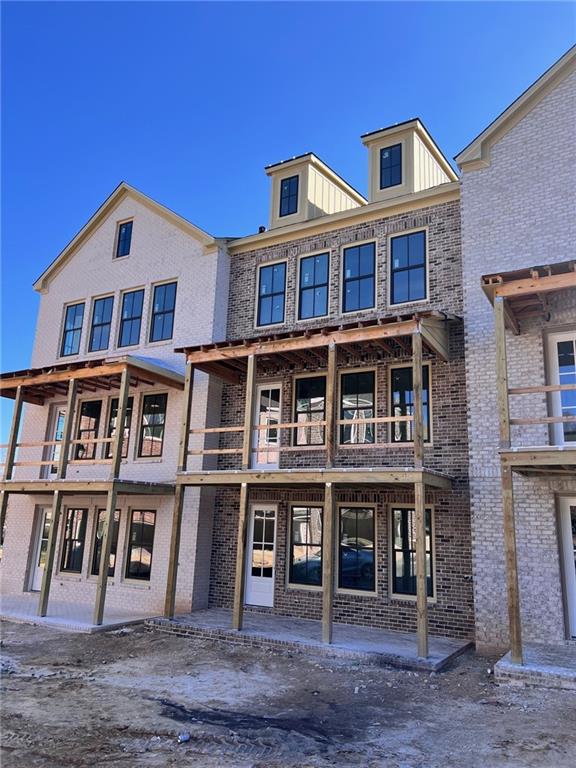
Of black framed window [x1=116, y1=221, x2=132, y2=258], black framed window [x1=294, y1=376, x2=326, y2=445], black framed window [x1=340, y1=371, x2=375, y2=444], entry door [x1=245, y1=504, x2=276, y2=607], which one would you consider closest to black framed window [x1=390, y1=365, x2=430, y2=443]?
black framed window [x1=340, y1=371, x2=375, y2=444]

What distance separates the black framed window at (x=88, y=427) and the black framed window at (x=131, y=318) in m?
1.91

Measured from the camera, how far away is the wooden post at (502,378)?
866cm

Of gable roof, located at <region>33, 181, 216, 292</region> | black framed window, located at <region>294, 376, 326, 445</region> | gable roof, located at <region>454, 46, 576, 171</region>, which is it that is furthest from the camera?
gable roof, located at <region>33, 181, 216, 292</region>

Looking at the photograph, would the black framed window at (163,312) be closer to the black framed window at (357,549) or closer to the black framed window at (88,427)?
the black framed window at (88,427)

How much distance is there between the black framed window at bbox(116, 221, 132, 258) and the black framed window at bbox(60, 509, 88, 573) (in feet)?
24.8

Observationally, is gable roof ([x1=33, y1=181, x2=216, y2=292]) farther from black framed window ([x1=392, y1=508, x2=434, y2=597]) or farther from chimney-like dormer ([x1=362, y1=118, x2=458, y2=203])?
black framed window ([x1=392, y1=508, x2=434, y2=597])

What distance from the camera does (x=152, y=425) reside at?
49.2 feet

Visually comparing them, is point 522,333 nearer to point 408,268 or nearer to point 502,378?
point 502,378

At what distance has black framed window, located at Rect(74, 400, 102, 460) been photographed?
52.3 feet

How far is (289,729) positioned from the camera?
6316 millimetres

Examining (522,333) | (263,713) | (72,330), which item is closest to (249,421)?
(522,333)

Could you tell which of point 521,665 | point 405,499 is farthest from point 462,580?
point 521,665

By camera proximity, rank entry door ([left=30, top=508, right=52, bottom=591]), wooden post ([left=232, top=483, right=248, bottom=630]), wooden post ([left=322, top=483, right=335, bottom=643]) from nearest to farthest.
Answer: wooden post ([left=322, top=483, right=335, bottom=643]), wooden post ([left=232, top=483, right=248, bottom=630]), entry door ([left=30, top=508, right=52, bottom=591])

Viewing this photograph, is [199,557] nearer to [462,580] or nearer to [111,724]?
[462,580]
